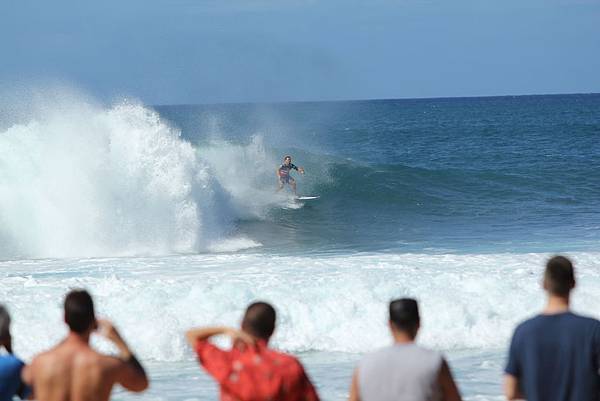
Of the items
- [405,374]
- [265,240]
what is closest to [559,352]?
[405,374]

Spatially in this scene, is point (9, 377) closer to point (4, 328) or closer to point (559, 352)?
point (4, 328)

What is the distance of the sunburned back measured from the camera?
133 inches

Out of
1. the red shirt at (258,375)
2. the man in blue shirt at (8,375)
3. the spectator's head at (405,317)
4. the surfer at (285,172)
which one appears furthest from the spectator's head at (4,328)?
the surfer at (285,172)

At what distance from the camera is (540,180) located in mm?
27984

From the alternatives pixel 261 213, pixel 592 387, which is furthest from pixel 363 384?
pixel 261 213

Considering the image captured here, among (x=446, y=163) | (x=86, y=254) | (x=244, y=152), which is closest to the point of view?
(x=86, y=254)

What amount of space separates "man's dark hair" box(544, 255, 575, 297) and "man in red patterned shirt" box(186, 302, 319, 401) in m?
0.95

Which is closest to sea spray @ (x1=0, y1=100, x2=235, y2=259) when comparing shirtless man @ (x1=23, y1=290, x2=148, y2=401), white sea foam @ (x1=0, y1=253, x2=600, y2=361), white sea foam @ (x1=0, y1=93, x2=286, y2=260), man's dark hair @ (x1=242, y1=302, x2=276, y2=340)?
white sea foam @ (x1=0, y1=93, x2=286, y2=260)

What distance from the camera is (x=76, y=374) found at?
3.40m

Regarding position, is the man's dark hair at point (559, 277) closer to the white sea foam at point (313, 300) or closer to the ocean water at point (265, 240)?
the ocean water at point (265, 240)

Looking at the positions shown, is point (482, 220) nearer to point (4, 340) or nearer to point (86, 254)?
point (86, 254)

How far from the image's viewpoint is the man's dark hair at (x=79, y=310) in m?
3.36

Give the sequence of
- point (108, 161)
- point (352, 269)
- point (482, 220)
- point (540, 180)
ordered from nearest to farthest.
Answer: point (352, 269)
point (108, 161)
point (482, 220)
point (540, 180)

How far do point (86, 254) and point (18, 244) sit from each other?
139 cm
